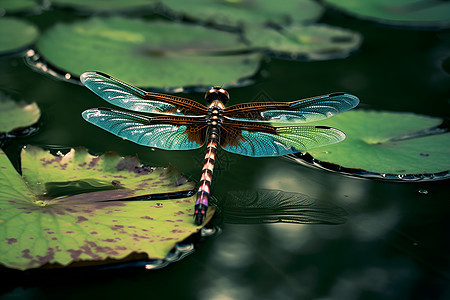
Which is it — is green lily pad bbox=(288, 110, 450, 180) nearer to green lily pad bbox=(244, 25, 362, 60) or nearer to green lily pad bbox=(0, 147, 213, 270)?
green lily pad bbox=(0, 147, 213, 270)

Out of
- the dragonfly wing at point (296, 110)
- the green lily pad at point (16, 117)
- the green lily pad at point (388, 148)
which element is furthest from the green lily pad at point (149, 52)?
the green lily pad at point (388, 148)

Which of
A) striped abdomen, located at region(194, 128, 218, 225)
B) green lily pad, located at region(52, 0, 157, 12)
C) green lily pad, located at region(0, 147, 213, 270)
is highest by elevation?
green lily pad, located at region(52, 0, 157, 12)

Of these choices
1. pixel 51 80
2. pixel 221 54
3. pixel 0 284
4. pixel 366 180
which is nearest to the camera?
pixel 0 284

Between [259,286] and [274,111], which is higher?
Answer: [274,111]

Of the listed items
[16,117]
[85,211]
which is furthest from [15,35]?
[85,211]

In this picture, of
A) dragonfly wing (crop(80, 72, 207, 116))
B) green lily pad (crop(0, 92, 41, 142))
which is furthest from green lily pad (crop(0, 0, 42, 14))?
dragonfly wing (crop(80, 72, 207, 116))

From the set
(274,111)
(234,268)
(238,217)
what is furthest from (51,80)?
(234,268)

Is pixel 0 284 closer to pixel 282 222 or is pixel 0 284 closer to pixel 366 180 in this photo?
pixel 282 222
